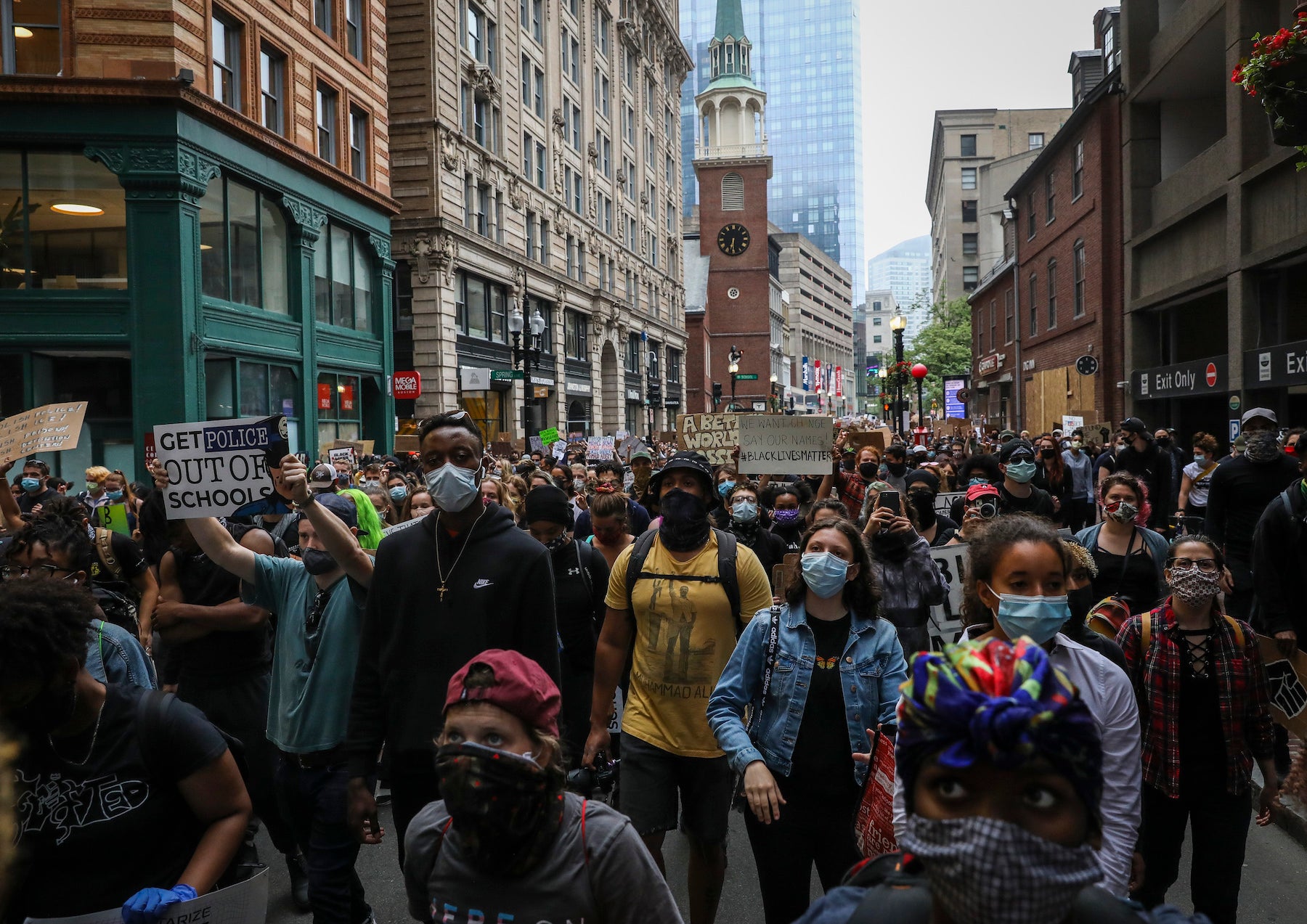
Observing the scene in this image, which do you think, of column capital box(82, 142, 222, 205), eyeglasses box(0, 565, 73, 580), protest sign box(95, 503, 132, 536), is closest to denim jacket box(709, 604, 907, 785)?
eyeglasses box(0, 565, 73, 580)

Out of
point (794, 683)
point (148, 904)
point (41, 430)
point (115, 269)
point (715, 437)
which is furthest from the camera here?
point (115, 269)

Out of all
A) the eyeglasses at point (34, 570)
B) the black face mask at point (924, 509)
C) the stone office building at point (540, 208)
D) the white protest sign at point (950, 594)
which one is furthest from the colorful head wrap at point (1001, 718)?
the stone office building at point (540, 208)

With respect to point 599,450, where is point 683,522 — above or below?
below

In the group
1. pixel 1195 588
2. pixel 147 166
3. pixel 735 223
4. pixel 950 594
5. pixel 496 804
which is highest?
pixel 735 223

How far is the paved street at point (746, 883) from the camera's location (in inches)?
Result: 207


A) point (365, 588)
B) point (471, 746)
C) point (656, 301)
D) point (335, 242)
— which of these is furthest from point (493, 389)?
point (471, 746)

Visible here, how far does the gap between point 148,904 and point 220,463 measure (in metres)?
2.61

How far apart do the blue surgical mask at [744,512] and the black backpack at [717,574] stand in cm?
234

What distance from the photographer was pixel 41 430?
778 cm

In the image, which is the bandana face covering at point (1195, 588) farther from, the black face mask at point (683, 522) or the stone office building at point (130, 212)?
the stone office building at point (130, 212)

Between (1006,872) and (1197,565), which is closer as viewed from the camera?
(1006,872)

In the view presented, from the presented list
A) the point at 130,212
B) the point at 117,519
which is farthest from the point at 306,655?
the point at 130,212

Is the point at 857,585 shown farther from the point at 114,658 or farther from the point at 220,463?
the point at 220,463

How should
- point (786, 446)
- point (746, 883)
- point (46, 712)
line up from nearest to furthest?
point (46, 712), point (746, 883), point (786, 446)
